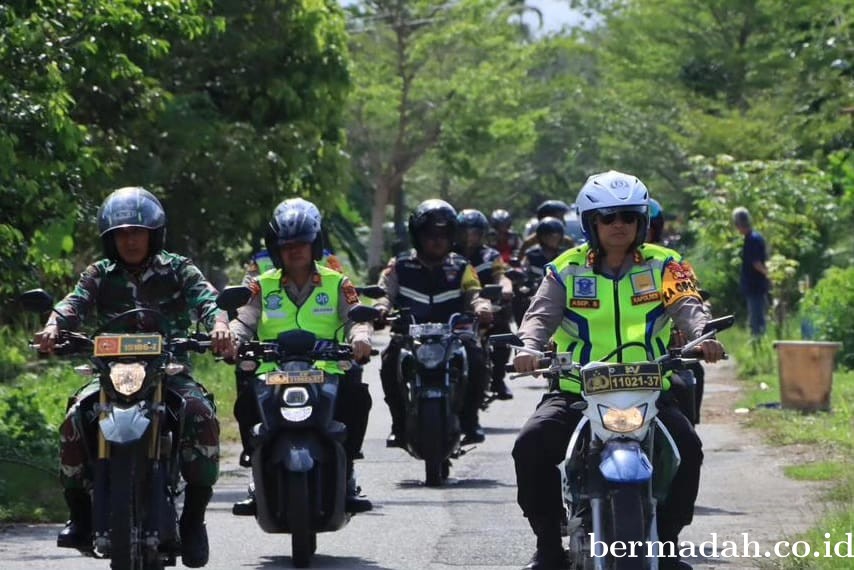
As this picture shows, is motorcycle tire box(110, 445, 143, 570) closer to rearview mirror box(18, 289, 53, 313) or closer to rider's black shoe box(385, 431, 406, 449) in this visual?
rearview mirror box(18, 289, 53, 313)

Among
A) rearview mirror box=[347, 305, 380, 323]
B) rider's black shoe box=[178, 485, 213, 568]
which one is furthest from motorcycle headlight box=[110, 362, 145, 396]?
rearview mirror box=[347, 305, 380, 323]

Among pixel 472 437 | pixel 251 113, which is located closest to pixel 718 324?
pixel 472 437

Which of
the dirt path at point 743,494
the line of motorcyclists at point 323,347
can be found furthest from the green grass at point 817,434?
the line of motorcyclists at point 323,347

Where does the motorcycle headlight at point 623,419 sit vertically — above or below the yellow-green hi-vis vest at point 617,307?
below

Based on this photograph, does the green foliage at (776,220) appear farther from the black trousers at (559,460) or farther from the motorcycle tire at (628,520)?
the motorcycle tire at (628,520)

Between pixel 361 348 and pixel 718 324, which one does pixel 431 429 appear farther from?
pixel 718 324

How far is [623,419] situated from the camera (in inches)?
300

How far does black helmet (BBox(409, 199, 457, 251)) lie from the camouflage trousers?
5.38 meters

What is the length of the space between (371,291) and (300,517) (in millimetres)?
2816

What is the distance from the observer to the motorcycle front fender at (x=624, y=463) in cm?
746

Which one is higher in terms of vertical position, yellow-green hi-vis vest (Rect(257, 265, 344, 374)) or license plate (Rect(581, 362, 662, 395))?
yellow-green hi-vis vest (Rect(257, 265, 344, 374))

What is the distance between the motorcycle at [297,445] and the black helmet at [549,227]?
31.2 ft

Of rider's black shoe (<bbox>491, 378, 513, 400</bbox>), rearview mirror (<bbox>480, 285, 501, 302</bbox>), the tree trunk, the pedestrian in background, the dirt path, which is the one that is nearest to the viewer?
the dirt path

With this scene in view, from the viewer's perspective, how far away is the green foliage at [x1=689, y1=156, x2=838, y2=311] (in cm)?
2728
